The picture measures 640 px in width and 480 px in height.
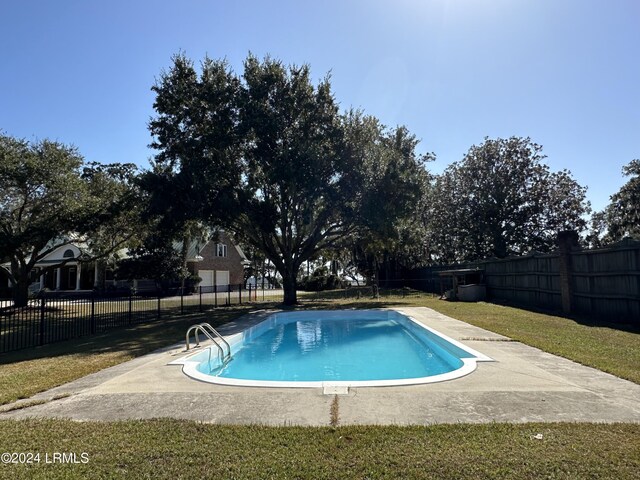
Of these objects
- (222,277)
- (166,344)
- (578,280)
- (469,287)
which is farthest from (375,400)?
(222,277)

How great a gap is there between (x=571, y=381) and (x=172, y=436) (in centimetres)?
531

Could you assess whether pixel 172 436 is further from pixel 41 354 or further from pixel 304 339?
pixel 304 339

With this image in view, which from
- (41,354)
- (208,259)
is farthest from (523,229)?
(41,354)

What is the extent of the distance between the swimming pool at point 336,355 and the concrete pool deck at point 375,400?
1.66 ft

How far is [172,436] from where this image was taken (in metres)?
3.98

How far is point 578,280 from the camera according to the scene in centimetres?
1401

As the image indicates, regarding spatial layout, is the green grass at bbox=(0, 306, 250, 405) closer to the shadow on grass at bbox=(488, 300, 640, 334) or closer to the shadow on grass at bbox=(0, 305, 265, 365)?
the shadow on grass at bbox=(0, 305, 265, 365)

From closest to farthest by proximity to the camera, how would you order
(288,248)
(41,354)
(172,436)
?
(172,436), (41,354), (288,248)

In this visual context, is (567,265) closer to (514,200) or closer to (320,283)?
(514,200)

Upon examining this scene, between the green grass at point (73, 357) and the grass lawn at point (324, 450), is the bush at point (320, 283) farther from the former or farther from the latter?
the grass lawn at point (324, 450)

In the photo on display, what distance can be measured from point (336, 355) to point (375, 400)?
587 cm

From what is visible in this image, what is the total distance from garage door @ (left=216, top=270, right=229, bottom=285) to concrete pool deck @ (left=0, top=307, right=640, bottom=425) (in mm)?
33511

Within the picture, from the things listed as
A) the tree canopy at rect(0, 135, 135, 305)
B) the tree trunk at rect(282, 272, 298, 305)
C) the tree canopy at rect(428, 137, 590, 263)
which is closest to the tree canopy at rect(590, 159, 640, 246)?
the tree canopy at rect(428, 137, 590, 263)

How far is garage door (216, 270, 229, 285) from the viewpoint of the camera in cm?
3987
